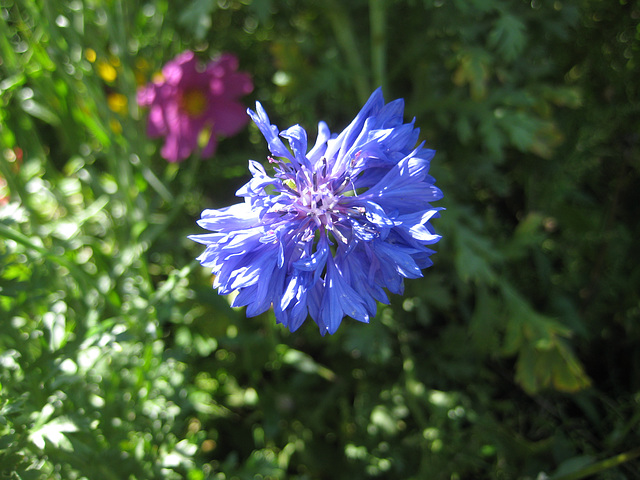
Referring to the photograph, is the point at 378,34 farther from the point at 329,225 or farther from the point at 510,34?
the point at 329,225

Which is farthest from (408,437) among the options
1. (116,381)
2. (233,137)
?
(233,137)

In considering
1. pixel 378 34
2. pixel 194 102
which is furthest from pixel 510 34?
pixel 194 102

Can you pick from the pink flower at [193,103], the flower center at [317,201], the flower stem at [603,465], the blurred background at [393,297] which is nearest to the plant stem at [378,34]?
the blurred background at [393,297]

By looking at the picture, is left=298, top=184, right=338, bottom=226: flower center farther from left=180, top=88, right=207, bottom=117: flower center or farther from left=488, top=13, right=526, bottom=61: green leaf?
left=180, top=88, right=207, bottom=117: flower center

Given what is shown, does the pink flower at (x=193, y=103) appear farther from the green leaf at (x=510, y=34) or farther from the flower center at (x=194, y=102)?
the green leaf at (x=510, y=34)

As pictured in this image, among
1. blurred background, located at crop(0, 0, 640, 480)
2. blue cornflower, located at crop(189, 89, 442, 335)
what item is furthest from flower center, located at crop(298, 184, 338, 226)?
blurred background, located at crop(0, 0, 640, 480)

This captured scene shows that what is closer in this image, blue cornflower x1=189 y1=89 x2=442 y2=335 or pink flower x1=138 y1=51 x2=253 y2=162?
blue cornflower x1=189 y1=89 x2=442 y2=335
